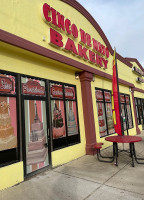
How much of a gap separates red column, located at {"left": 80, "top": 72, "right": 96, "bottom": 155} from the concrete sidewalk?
1670 millimetres

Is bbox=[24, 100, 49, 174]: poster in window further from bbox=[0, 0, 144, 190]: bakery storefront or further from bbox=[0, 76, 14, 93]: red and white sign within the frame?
bbox=[0, 76, 14, 93]: red and white sign

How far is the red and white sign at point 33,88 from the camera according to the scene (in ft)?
17.0

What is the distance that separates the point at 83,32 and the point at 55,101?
4.12 metres

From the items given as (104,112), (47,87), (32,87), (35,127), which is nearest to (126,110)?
(104,112)

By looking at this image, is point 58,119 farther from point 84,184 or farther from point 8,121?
point 84,184

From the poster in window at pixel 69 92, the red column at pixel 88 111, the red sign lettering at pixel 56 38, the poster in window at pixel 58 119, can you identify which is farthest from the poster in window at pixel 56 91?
the red sign lettering at pixel 56 38

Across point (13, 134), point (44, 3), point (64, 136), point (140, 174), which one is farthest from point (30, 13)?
point (140, 174)

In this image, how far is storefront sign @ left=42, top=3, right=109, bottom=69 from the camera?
605 cm

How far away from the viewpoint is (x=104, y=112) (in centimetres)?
931

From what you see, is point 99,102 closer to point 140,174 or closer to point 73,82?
point 73,82

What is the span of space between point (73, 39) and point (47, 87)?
9.47ft

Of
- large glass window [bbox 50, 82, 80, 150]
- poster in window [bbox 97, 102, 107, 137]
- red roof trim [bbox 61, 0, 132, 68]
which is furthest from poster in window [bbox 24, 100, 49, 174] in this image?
red roof trim [bbox 61, 0, 132, 68]

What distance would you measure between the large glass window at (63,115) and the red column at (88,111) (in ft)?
1.86

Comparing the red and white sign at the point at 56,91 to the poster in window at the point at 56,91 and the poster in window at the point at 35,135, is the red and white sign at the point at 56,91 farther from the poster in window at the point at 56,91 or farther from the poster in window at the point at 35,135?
the poster in window at the point at 35,135
